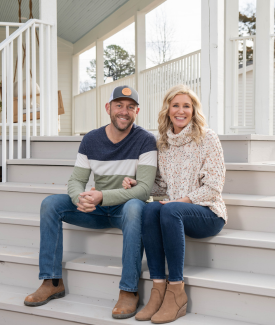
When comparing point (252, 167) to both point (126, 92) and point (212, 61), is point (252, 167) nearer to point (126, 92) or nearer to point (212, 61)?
point (126, 92)

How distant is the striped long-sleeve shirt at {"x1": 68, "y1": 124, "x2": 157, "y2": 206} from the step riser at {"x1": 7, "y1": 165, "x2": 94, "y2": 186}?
0.74m

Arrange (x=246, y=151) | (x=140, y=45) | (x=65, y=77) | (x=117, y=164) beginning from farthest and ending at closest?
(x=65, y=77) < (x=140, y=45) < (x=246, y=151) < (x=117, y=164)

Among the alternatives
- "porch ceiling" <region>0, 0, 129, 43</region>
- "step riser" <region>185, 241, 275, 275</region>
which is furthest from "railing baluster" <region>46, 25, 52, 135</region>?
"porch ceiling" <region>0, 0, 129, 43</region>

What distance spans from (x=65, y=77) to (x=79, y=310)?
763cm

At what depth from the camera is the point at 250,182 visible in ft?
7.69

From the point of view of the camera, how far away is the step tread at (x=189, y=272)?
172 cm

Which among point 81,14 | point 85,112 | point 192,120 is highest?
point 81,14

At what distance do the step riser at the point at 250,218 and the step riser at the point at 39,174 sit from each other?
1296 mm

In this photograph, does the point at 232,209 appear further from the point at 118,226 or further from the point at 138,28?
the point at 138,28

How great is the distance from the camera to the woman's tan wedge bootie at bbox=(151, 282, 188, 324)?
1663 millimetres

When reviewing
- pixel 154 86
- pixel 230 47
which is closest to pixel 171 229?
pixel 230 47

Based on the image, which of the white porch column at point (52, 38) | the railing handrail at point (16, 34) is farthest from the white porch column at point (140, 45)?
the railing handrail at point (16, 34)

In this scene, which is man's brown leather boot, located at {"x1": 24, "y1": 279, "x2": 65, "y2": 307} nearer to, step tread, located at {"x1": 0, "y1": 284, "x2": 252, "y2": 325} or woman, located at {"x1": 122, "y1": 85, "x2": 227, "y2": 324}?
step tread, located at {"x1": 0, "y1": 284, "x2": 252, "y2": 325}

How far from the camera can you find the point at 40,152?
3250mm
